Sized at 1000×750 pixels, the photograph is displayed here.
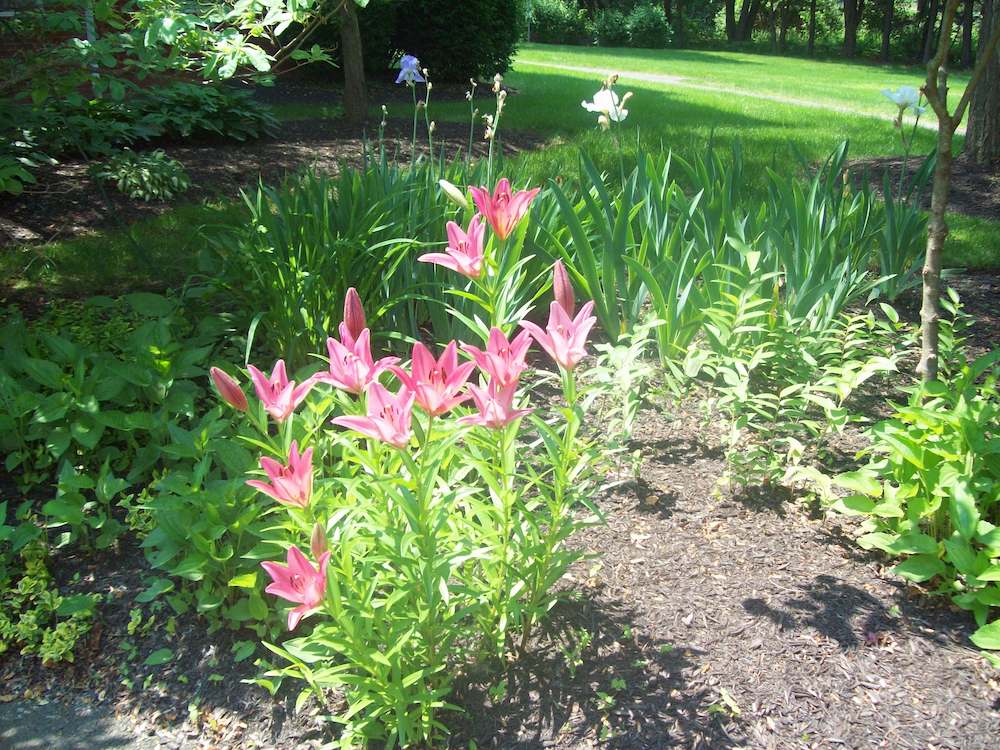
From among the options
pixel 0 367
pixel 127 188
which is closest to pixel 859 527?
pixel 0 367

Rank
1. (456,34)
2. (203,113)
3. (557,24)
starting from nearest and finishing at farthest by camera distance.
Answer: (203,113) < (456,34) < (557,24)

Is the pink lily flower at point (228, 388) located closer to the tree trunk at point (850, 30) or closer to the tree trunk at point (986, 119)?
the tree trunk at point (986, 119)

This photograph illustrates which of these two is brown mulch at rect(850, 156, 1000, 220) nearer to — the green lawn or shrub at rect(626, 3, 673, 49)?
the green lawn

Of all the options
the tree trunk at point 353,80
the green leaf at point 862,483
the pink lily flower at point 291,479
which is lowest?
the green leaf at point 862,483

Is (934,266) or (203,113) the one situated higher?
(203,113)

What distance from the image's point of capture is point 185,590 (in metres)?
2.40

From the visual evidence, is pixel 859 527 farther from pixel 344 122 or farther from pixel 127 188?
pixel 344 122

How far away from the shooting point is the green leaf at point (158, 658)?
2.21 meters

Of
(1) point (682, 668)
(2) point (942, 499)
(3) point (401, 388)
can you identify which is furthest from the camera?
(2) point (942, 499)

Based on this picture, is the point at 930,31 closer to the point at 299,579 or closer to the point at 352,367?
the point at 352,367

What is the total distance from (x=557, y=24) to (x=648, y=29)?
363 cm

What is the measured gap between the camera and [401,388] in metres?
1.60

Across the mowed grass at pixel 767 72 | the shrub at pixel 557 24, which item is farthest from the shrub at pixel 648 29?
the mowed grass at pixel 767 72

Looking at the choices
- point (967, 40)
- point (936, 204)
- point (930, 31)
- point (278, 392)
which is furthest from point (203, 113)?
point (930, 31)
